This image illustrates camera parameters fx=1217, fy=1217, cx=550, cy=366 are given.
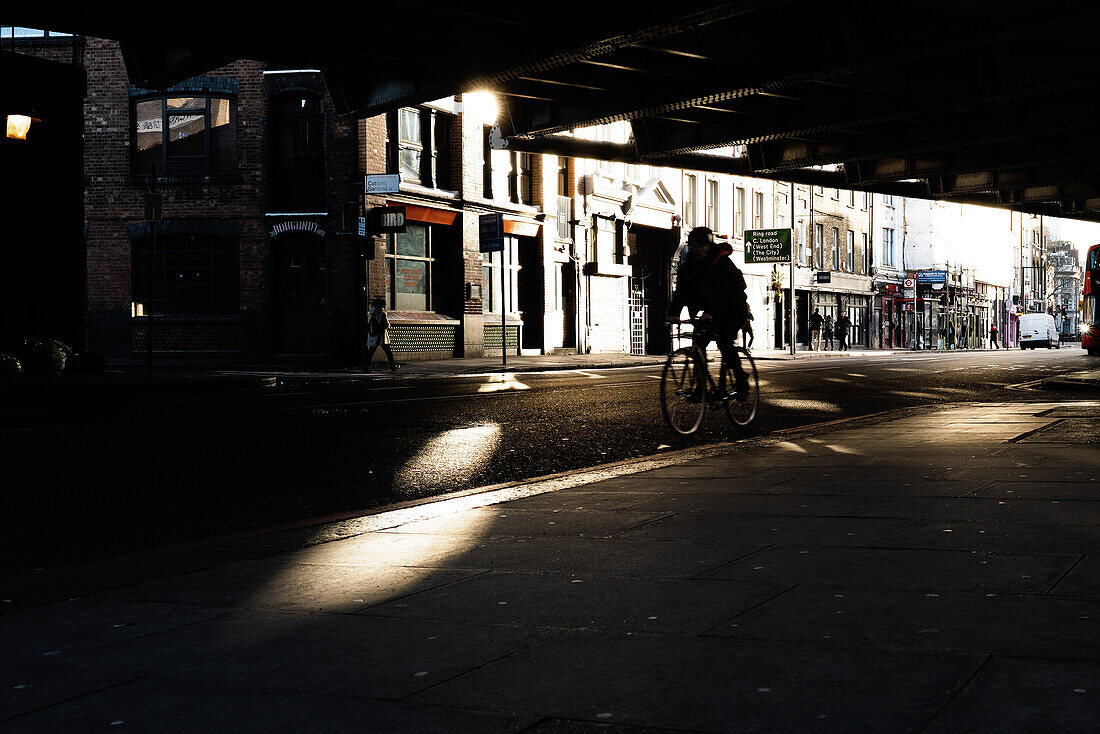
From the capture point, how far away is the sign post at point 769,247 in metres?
48.5

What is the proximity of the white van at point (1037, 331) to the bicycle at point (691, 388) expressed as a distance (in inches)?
2547

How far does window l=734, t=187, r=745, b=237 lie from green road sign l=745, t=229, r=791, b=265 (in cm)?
516

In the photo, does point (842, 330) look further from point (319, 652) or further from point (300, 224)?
point (319, 652)

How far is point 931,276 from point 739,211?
68.9 feet

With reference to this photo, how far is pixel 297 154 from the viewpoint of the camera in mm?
32156

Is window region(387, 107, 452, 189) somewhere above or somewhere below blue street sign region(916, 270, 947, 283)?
above

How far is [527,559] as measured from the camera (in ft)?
17.1

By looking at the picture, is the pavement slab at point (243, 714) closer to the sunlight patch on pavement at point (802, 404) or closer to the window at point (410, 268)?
the sunlight patch on pavement at point (802, 404)

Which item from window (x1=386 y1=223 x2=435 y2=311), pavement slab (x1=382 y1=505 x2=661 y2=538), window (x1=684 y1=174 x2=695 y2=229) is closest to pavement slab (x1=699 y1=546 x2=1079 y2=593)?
pavement slab (x1=382 y1=505 x2=661 y2=538)

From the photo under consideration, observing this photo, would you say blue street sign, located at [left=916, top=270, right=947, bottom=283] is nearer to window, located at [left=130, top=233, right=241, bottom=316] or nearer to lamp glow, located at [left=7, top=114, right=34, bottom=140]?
window, located at [left=130, top=233, right=241, bottom=316]

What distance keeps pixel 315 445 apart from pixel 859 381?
48.2 ft

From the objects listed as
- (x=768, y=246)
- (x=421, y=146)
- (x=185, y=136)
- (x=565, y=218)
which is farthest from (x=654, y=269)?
(x=185, y=136)

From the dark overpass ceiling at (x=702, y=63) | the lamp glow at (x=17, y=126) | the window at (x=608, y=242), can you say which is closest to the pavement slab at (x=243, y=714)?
Answer: the dark overpass ceiling at (x=702, y=63)

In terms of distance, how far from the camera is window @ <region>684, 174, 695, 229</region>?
1984 inches
